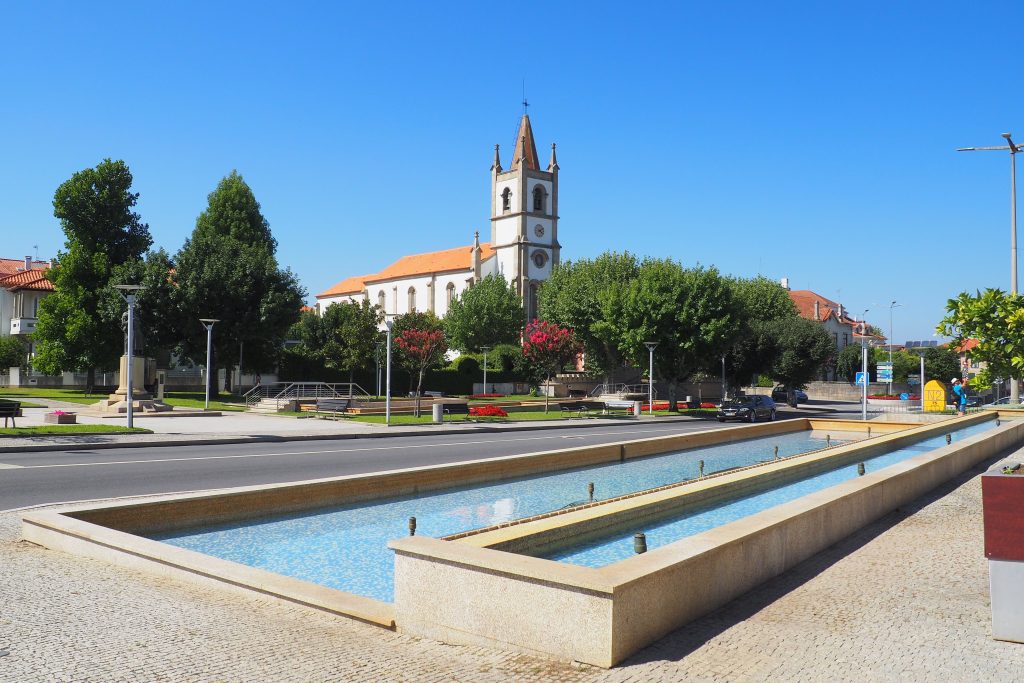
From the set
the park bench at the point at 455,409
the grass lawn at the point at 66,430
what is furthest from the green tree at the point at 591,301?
the grass lawn at the point at 66,430

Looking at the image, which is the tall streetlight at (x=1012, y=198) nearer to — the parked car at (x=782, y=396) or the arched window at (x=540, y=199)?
the parked car at (x=782, y=396)

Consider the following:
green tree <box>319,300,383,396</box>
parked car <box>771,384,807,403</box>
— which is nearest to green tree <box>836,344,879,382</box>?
parked car <box>771,384,807,403</box>

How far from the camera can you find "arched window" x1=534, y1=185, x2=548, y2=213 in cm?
9612

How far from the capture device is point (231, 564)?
7.02 meters

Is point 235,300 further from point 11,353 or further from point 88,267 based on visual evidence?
point 11,353

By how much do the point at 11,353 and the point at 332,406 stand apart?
33.0 metres

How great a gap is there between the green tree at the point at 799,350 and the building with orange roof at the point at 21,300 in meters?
55.6

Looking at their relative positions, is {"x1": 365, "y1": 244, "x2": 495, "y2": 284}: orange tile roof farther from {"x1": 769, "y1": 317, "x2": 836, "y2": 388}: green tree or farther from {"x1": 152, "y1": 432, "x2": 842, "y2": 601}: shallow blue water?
{"x1": 152, "y1": 432, "x2": 842, "y2": 601}: shallow blue water

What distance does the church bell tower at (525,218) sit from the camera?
307 ft

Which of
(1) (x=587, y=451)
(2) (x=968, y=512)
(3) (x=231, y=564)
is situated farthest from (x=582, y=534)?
(1) (x=587, y=451)

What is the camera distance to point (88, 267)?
51.7 meters

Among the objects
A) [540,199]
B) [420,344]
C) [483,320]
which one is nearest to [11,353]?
[420,344]

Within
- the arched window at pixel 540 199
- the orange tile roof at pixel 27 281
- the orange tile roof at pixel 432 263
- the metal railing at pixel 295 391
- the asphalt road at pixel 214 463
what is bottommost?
the asphalt road at pixel 214 463

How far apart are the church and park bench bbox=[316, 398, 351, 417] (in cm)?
5059
